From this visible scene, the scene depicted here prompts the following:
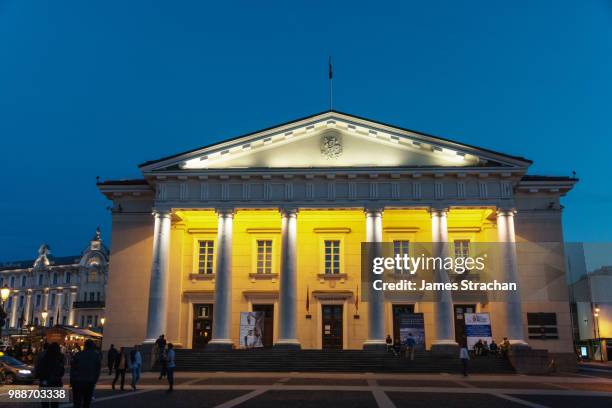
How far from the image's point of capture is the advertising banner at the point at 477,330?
3173 cm

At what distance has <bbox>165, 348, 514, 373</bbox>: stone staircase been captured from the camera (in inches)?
1131

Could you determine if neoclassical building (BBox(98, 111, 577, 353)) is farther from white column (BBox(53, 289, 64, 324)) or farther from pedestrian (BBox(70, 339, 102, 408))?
white column (BBox(53, 289, 64, 324))

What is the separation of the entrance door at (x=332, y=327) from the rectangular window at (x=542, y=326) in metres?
11.1

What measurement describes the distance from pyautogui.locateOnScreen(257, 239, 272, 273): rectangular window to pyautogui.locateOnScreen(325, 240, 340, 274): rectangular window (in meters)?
3.58

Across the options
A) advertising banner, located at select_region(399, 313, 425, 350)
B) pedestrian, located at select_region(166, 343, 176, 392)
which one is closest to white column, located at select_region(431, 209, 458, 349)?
advertising banner, located at select_region(399, 313, 425, 350)

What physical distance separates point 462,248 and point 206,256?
16040 mm

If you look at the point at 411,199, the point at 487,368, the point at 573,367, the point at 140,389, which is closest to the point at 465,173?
the point at 411,199

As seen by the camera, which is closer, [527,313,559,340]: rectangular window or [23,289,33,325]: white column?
[527,313,559,340]: rectangular window

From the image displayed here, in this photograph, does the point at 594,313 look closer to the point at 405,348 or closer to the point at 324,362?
the point at 405,348

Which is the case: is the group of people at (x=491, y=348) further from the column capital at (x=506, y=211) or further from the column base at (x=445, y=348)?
the column capital at (x=506, y=211)

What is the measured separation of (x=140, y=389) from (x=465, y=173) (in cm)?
2066

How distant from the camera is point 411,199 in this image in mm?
32469

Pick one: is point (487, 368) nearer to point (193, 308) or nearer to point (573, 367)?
point (573, 367)

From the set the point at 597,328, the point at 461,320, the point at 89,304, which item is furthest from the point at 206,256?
the point at 89,304
